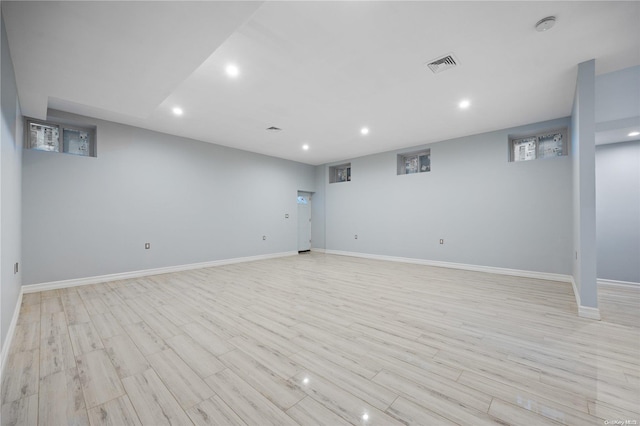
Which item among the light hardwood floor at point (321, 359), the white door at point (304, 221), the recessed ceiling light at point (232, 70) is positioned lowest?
the light hardwood floor at point (321, 359)

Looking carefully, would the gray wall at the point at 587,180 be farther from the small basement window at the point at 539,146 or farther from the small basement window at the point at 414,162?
the small basement window at the point at 414,162

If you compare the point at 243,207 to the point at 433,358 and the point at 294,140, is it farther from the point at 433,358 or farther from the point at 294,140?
the point at 433,358

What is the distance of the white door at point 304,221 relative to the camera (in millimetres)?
8672

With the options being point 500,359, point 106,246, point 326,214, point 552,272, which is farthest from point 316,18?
point 326,214

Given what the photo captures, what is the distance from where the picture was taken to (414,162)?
22.5ft

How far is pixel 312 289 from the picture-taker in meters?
4.12

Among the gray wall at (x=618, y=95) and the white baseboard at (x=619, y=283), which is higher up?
the gray wall at (x=618, y=95)

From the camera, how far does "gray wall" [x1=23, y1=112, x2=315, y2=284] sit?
4.11m

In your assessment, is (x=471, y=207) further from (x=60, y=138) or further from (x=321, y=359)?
(x=60, y=138)

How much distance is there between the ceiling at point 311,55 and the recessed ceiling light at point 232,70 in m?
0.08

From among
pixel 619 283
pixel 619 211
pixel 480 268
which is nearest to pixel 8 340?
pixel 480 268

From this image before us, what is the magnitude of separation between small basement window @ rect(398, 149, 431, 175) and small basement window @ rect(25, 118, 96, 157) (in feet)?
23.0

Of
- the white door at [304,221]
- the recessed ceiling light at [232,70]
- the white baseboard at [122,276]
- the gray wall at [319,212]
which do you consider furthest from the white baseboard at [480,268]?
the recessed ceiling light at [232,70]

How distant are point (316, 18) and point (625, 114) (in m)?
4.70
